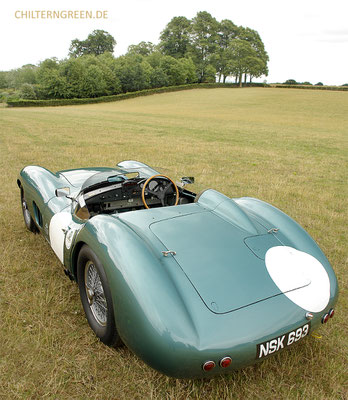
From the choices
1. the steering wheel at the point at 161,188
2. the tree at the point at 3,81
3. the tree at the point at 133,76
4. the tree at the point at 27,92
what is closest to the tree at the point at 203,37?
the tree at the point at 133,76

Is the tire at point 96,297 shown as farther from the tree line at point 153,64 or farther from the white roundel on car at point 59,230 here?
the tree line at point 153,64

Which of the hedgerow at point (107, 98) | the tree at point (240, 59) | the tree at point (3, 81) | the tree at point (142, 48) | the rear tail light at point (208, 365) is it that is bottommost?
the rear tail light at point (208, 365)

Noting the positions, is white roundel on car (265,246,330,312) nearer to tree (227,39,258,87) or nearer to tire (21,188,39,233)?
tire (21,188,39,233)

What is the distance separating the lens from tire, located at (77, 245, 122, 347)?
2.35m

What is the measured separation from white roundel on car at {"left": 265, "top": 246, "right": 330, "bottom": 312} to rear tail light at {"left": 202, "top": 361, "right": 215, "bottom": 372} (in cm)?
72

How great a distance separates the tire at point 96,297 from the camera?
235 centimetres

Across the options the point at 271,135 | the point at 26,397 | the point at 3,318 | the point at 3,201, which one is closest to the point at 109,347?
the point at 26,397

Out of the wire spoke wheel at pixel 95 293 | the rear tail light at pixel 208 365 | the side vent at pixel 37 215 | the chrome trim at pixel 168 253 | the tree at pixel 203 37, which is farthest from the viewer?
the tree at pixel 203 37

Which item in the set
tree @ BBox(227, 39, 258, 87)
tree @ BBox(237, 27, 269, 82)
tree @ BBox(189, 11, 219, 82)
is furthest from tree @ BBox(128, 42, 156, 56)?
tree @ BBox(227, 39, 258, 87)

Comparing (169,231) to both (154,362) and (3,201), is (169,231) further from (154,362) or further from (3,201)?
(3,201)

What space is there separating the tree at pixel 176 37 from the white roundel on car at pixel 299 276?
96.1 metres

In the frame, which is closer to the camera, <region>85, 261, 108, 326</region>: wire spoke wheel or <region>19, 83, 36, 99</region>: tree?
<region>85, 261, 108, 326</region>: wire spoke wheel

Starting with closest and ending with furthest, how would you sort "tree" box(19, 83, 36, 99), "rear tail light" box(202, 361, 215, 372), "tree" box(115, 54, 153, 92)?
"rear tail light" box(202, 361, 215, 372), "tree" box(19, 83, 36, 99), "tree" box(115, 54, 153, 92)

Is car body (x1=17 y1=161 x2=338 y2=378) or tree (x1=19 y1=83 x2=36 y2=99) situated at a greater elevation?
tree (x1=19 y1=83 x2=36 y2=99)
